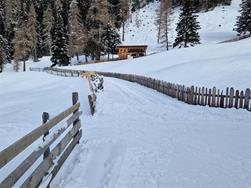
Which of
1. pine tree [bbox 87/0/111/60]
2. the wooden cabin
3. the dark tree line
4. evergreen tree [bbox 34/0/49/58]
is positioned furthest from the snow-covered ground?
evergreen tree [bbox 34/0/49/58]

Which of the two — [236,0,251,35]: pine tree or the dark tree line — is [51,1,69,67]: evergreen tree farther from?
[236,0,251,35]: pine tree

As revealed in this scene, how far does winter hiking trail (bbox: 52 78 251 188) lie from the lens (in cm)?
619

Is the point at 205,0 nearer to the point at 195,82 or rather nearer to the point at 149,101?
the point at 195,82

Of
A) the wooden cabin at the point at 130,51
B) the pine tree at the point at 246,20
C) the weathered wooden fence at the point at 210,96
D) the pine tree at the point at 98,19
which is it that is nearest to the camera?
the weathered wooden fence at the point at 210,96

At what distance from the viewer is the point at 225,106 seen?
14.9m

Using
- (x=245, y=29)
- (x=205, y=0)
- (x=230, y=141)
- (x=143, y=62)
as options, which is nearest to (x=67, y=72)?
(x=143, y=62)

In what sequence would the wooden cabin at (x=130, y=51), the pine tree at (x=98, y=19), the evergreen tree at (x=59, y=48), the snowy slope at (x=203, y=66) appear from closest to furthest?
the snowy slope at (x=203, y=66) → the pine tree at (x=98, y=19) → the wooden cabin at (x=130, y=51) → the evergreen tree at (x=59, y=48)

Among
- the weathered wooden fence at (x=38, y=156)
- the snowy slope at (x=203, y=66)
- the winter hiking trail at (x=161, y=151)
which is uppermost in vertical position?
the snowy slope at (x=203, y=66)

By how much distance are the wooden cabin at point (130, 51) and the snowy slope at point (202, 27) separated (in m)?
5.55

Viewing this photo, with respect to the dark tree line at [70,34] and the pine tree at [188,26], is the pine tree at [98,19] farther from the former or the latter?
the pine tree at [188,26]

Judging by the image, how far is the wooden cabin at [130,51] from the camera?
6412 centimetres

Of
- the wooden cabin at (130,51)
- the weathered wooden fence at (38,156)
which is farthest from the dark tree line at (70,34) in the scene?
the weathered wooden fence at (38,156)

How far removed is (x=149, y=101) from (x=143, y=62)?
108 feet

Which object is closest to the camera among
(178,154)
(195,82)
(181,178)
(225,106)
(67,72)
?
(181,178)
